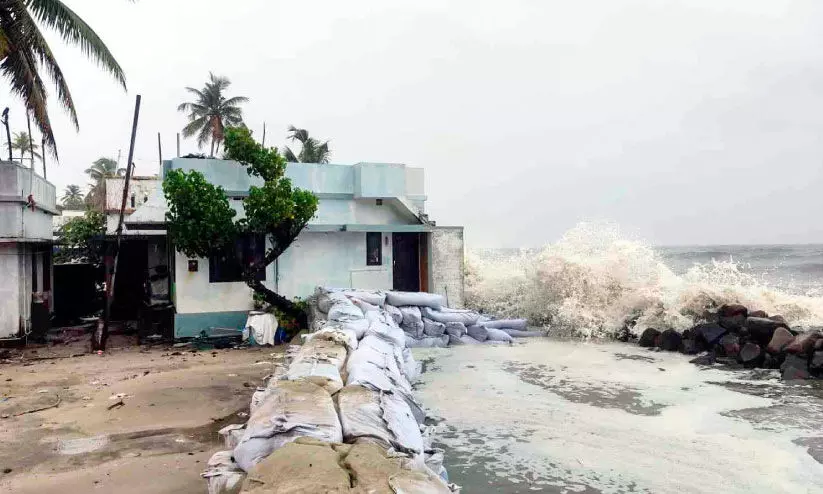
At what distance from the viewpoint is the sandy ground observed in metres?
4.05

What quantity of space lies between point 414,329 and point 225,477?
24.5 feet

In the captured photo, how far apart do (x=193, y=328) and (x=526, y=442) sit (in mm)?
7697

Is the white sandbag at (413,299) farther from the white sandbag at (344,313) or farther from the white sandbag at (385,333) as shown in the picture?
the white sandbag at (385,333)

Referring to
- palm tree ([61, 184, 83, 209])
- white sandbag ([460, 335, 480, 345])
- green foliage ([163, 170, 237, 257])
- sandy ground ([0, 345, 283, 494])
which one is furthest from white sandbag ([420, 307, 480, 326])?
palm tree ([61, 184, 83, 209])

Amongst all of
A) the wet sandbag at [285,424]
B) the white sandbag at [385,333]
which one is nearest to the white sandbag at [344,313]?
the white sandbag at [385,333]

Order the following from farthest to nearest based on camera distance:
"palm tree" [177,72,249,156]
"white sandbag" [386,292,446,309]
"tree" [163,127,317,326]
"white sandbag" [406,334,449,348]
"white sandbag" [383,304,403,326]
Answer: "palm tree" [177,72,249,156]
"white sandbag" [386,292,446,309]
"white sandbag" [406,334,449,348]
"white sandbag" [383,304,403,326]
"tree" [163,127,317,326]

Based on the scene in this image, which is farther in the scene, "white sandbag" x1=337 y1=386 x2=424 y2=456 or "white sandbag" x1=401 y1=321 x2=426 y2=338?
"white sandbag" x1=401 y1=321 x2=426 y2=338

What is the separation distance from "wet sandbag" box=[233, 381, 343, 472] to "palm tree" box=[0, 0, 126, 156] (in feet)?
27.0

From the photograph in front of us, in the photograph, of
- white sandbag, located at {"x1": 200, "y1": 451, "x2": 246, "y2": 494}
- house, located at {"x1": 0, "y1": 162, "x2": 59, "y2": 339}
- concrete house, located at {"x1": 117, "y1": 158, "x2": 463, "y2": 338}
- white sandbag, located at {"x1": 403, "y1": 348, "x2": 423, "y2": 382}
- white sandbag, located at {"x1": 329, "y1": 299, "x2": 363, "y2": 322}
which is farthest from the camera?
concrete house, located at {"x1": 117, "y1": 158, "x2": 463, "y2": 338}

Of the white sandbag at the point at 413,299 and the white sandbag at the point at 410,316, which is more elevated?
the white sandbag at the point at 413,299

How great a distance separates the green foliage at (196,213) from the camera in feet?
32.1

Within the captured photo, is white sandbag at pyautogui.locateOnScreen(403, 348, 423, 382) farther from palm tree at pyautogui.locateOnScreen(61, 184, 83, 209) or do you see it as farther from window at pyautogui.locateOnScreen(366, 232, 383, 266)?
palm tree at pyautogui.locateOnScreen(61, 184, 83, 209)

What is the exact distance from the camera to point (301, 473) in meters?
2.57

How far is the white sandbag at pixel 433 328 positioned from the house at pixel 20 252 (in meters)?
6.81
